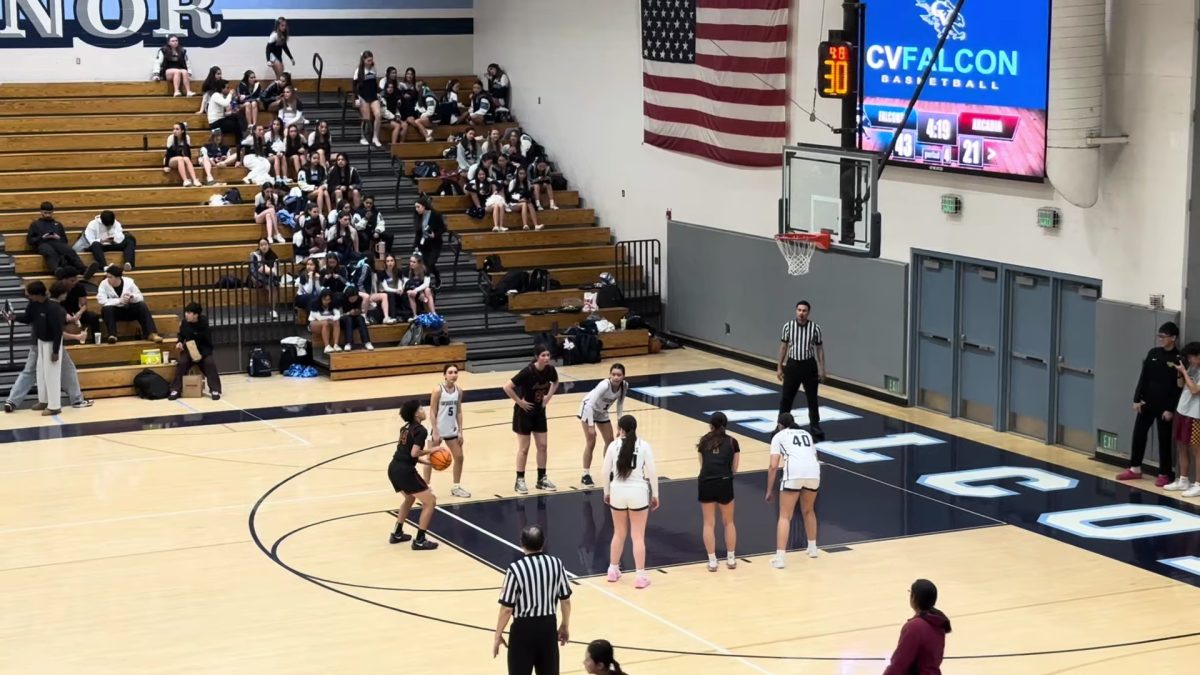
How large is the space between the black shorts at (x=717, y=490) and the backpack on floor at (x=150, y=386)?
446 inches

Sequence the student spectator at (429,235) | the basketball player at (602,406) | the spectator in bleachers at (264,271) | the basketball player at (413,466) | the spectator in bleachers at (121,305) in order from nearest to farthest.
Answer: the basketball player at (413,466) < the basketball player at (602,406) < the spectator in bleachers at (121,305) < the spectator in bleachers at (264,271) < the student spectator at (429,235)

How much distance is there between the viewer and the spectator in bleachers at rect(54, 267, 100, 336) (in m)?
24.1

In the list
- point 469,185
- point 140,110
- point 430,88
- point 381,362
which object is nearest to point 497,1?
point 430,88

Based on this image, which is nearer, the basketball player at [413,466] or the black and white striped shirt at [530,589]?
the black and white striped shirt at [530,589]

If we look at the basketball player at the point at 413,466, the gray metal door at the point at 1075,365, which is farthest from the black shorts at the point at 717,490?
the gray metal door at the point at 1075,365

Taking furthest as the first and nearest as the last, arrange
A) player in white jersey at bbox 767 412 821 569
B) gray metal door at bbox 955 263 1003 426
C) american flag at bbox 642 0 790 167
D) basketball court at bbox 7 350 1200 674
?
1. american flag at bbox 642 0 790 167
2. gray metal door at bbox 955 263 1003 426
3. player in white jersey at bbox 767 412 821 569
4. basketball court at bbox 7 350 1200 674

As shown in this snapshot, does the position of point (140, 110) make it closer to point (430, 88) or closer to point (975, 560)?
point (430, 88)

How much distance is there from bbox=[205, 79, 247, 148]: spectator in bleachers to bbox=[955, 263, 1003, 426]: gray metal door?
14.3 m

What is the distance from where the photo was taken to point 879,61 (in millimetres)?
22844

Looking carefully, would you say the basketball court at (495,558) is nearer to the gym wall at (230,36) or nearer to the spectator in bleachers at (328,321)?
the spectator in bleachers at (328,321)

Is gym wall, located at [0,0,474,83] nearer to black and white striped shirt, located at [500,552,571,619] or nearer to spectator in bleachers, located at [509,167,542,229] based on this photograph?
spectator in bleachers, located at [509,167,542,229]

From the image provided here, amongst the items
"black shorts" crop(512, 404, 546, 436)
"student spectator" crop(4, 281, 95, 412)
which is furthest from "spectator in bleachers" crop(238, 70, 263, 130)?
"black shorts" crop(512, 404, 546, 436)

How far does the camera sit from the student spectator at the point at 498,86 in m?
33.2

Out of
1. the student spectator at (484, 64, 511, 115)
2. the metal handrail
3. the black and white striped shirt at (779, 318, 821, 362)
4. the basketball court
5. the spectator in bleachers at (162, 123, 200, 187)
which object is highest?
the metal handrail
